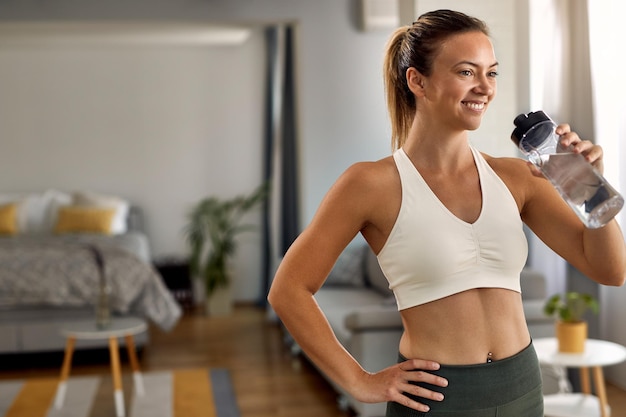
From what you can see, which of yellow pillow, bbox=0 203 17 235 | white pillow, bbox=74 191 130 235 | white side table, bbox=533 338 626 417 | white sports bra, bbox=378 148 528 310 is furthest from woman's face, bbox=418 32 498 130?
yellow pillow, bbox=0 203 17 235

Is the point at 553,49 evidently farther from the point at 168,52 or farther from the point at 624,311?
the point at 168,52

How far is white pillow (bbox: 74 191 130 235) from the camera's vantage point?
25.3ft

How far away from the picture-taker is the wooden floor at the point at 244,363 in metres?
4.63

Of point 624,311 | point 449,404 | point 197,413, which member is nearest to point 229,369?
point 197,413

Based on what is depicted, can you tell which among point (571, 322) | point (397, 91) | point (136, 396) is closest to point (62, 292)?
point (136, 396)

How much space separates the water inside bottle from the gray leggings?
10.3 inches

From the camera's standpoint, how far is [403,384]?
1.44 metres

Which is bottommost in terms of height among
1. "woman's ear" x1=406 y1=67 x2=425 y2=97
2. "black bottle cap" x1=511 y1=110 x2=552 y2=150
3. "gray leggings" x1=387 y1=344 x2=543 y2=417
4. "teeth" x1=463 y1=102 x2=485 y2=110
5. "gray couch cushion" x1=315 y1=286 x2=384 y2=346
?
"gray couch cushion" x1=315 y1=286 x2=384 y2=346

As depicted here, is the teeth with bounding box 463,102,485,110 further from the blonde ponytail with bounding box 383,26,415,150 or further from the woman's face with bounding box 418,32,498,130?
the blonde ponytail with bounding box 383,26,415,150

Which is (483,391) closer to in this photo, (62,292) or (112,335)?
(112,335)

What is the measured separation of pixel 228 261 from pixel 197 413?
375 cm

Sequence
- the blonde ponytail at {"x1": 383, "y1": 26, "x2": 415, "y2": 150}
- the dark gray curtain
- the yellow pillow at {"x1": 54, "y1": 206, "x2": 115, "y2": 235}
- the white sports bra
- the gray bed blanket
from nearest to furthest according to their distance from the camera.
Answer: the white sports bra < the blonde ponytail at {"x1": 383, "y1": 26, "x2": 415, "y2": 150} < the gray bed blanket < the dark gray curtain < the yellow pillow at {"x1": 54, "y1": 206, "x2": 115, "y2": 235}

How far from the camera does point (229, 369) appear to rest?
18.3 ft

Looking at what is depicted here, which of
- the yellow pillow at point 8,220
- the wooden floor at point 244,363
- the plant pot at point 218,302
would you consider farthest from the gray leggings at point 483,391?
the yellow pillow at point 8,220
